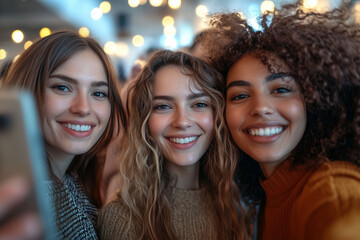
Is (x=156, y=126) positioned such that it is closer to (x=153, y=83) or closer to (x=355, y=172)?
(x=153, y=83)

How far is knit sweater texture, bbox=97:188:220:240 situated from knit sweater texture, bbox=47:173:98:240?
8 centimetres

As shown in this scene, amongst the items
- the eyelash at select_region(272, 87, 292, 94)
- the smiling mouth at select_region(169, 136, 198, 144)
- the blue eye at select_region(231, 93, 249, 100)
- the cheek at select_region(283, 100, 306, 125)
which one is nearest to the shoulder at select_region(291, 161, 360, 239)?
the cheek at select_region(283, 100, 306, 125)

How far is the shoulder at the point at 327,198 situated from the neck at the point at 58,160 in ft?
3.63

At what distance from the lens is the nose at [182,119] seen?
52.7 inches

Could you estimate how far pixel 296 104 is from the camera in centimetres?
114

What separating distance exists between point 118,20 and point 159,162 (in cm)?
661

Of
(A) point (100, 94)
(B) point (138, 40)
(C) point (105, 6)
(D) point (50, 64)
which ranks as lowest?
(A) point (100, 94)

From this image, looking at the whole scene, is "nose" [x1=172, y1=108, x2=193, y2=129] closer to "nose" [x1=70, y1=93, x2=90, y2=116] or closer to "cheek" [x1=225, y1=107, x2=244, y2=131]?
"cheek" [x1=225, y1=107, x2=244, y2=131]

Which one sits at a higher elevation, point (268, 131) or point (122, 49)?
point (122, 49)

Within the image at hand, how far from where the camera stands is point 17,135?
1.34 feet

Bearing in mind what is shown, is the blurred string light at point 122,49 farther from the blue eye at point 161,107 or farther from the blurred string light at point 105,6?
the blue eye at point 161,107

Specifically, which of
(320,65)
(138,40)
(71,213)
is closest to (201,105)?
(320,65)

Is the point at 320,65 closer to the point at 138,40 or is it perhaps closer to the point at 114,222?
the point at 114,222

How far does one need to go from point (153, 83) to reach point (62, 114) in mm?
478
